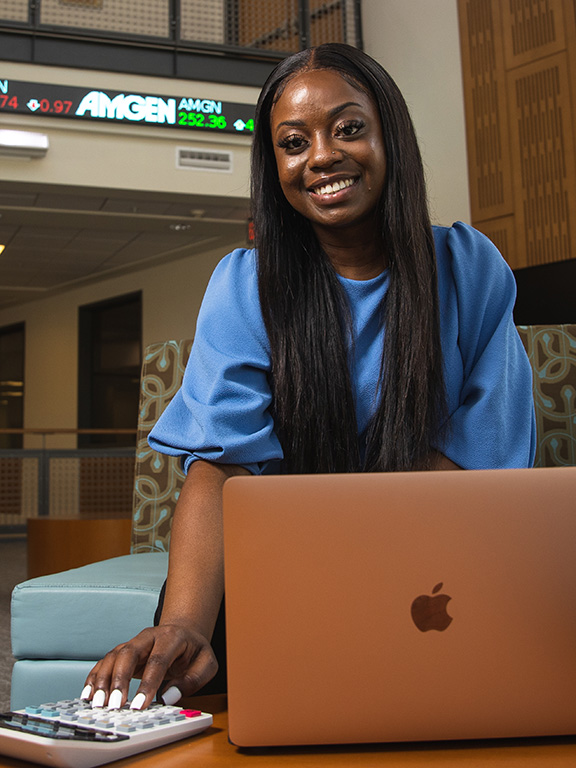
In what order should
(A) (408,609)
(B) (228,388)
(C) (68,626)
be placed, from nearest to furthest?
(A) (408,609)
(B) (228,388)
(C) (68,626)

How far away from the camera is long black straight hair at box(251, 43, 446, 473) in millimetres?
1052

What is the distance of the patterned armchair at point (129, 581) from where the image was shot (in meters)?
1.76

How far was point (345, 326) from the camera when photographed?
1.10 metres

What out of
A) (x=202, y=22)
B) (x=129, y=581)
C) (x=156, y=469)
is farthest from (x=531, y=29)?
(x=129, y=581)

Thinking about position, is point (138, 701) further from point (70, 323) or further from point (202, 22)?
point (70, 323)

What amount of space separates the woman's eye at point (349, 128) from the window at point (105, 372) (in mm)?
9532

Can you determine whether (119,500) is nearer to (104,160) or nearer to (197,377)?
(104,160)

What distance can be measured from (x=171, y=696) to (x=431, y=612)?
28cm

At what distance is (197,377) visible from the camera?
1.11 meters

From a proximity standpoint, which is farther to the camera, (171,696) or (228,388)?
(228,388)

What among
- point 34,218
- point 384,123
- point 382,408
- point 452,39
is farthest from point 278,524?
point 34,218

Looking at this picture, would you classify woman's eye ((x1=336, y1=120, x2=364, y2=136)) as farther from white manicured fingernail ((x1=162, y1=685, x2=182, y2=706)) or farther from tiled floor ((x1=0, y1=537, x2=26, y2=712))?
tiled floor ((x1=0, y1=537, x2=26, y2=712))

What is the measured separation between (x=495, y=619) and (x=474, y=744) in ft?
0.34

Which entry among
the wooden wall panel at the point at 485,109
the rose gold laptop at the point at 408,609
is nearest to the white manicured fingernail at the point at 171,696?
the rose gold laptop at the point at 408,609
